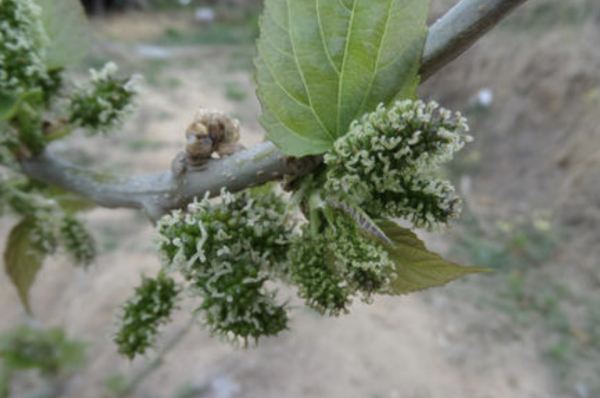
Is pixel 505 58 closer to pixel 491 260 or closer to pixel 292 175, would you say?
pixel 491 260

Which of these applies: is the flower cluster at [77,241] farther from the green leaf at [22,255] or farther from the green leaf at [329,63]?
the green leaf at [329,63]

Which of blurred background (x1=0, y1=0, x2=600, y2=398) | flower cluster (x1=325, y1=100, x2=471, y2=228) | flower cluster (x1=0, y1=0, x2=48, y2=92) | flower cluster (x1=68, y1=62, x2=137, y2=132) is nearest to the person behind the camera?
flower cluster (x1=325, y1=100, x2=471, y2=228)

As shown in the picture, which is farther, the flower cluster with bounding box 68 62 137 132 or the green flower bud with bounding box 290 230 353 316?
the flower cluster with bounding box 68 62 137 132

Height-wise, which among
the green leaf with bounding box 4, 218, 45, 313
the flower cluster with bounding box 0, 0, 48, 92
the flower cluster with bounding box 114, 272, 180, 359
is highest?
the flower cluster with bounding box 0, 0, 48, 92

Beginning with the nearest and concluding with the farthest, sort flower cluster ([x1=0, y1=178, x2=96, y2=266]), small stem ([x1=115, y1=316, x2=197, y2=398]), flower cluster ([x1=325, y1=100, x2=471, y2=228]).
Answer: flower cluster ([x1=325, y1=100, x2=471, y2=228])
flower cluster ([x1=0, y1=178, x2=96, y2=266])
small stem ([x1=115, y1=316, x2=197, y2=398])

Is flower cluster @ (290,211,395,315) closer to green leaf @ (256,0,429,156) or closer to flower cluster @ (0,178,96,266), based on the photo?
green leaf @ (256,0,429,156)

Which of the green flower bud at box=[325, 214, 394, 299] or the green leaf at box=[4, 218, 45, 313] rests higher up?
the green leaf at box=[4, 218, 45, 313]

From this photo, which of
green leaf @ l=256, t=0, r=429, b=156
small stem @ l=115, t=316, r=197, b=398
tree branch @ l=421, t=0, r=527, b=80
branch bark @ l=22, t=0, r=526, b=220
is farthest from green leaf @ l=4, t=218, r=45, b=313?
tree branch @ l=421, t=0, r=527, b=80

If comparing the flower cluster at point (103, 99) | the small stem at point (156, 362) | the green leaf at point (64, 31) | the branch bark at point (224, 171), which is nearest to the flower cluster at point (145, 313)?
the branch bark at point (224, 171)
